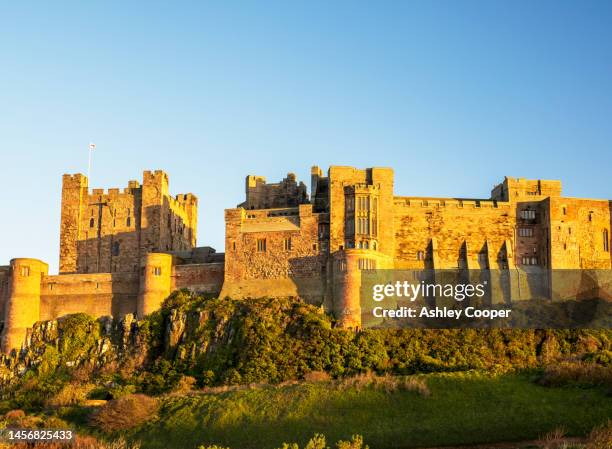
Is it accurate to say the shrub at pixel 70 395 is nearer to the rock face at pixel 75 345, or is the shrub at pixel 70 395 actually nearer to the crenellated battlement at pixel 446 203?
the rock face at pixel 75 345

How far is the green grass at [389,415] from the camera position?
59500mm

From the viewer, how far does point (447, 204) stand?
91.5m

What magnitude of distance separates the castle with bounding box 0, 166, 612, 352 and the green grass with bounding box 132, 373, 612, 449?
1874 cm

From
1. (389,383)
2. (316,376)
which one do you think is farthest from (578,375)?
(316,376)

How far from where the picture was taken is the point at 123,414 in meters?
65.5

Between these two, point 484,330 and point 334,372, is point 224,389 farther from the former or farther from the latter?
point 484,330

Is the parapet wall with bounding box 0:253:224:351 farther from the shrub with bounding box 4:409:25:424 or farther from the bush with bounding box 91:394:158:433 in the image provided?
the bush with bounding box 91:394:158:433

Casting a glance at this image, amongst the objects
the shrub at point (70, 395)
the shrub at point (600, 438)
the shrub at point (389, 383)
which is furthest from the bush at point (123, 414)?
the shrub at point (600, 438)

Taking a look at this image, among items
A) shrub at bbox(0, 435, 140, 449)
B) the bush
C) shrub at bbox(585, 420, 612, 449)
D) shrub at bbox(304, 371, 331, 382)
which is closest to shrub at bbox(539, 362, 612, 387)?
shrub at bbox(585, 420, 612, 449)

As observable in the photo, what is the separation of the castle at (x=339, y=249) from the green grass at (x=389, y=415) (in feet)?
61.5

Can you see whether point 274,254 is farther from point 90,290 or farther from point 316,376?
point 90,290

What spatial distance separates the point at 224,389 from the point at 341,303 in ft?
47.1

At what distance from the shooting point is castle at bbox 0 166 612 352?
8831 centimetres

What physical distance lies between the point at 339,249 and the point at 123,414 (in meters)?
27.9
